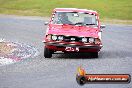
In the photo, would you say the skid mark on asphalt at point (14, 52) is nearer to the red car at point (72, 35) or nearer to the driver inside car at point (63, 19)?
the red car at point (72, 35)

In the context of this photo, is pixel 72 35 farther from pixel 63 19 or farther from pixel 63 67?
pixel 63 67

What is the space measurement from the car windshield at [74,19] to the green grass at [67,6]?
25.1 meters

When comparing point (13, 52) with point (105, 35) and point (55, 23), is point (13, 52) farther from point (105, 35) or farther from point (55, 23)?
point (105, 35)

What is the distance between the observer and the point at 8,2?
185ft

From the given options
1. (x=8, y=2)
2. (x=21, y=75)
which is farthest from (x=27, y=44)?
(x=8, y=2)

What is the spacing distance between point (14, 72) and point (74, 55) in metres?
4.84

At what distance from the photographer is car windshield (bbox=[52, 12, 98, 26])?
747 inches

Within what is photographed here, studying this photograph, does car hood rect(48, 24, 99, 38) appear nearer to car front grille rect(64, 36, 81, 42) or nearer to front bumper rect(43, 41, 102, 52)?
car front grille rect(64, 36, 81, 42)

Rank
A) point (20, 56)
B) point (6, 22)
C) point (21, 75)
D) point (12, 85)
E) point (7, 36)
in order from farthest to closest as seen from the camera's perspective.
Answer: point (6, 22) → point (7, 36) → point (20, 56) → point (21, 75) → point (12, 85)

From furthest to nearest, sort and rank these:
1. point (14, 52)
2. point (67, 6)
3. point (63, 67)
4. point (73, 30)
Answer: point (67, 6) → point (14, 52) → point (73, 30) → point (63, 67)

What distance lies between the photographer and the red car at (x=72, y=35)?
57.2ft

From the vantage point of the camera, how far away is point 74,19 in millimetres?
19188

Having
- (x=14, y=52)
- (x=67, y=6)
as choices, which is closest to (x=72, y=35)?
(x=14, y=52)

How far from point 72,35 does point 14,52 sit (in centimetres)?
343
